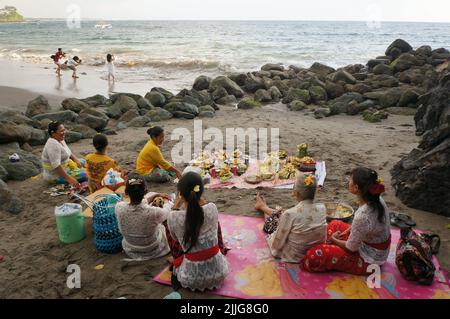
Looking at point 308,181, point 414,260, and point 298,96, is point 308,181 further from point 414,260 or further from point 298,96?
point 298,96

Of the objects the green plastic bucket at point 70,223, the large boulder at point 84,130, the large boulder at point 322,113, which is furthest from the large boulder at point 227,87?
the green plastic bucket at point 70,223

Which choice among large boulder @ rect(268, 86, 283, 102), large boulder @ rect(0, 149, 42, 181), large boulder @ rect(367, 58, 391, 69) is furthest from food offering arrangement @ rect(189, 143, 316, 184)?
large boulder @ rect(367, 58, 391, 69)

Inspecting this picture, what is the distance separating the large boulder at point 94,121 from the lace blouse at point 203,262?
7.81 metres

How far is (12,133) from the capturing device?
890 centimetres

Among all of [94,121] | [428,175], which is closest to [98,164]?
[94,121]

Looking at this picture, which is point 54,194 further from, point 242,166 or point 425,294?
point 425,294

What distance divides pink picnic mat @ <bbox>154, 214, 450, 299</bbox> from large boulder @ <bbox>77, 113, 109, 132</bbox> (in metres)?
7.55

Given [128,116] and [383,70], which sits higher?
[383,70]

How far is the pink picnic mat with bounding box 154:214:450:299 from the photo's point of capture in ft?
13.7

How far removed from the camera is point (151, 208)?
185 inches

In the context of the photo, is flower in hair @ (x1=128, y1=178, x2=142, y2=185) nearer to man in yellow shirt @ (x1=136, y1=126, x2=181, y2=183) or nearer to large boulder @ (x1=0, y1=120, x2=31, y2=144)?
man in yellow shirt @ (x1=136, y1=126, x2=181, y2=183)

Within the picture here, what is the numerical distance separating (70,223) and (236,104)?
426 inches
